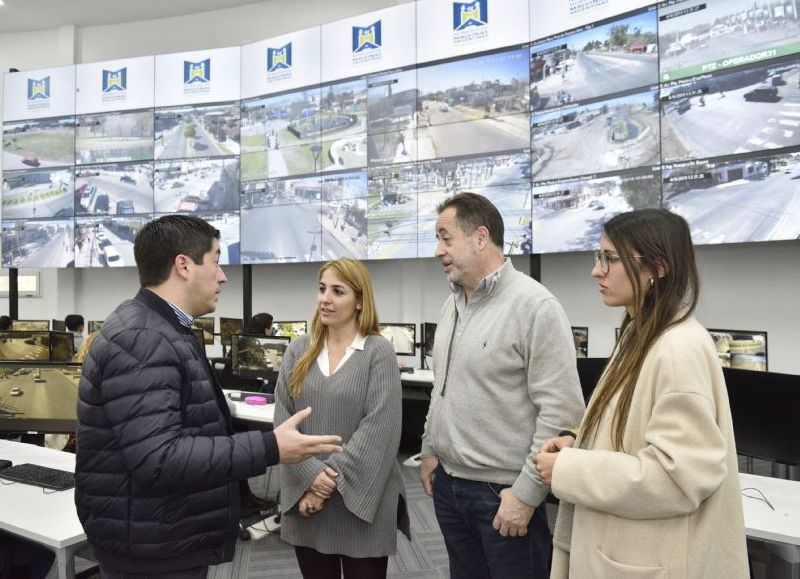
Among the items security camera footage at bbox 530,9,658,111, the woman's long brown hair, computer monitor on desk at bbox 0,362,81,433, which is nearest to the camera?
the woman's long brown hair

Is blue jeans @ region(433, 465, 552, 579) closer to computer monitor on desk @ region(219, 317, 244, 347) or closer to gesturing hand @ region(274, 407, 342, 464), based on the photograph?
Answer: gesturing hand @ region(274, 407, 342, 464)

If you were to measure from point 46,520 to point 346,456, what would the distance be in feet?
3.44

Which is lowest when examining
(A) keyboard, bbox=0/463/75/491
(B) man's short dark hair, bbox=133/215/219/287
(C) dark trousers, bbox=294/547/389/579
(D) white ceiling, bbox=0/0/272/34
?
(C) dark trousers, bbox=294/547/389/579

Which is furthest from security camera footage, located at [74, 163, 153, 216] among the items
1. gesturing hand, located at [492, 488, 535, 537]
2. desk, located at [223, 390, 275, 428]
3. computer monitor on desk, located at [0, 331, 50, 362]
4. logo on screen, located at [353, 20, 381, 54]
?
gesturing hand, located at [492, 488, 535, 537]

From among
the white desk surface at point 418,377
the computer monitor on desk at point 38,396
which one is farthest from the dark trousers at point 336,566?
the white desk surface at point 418,377

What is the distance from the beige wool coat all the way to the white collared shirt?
0.81 meters

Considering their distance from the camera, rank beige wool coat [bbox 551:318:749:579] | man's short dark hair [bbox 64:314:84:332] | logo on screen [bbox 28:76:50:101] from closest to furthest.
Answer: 1. beige wool coat [bbox 551:318:749:579]
2. man's short dark hair [bbox 64:314:84:332]
3. logo on screen [bbox 28:76:50:101]

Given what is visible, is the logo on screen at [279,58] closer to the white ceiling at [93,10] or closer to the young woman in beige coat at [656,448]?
the white ceiling at [93,10]

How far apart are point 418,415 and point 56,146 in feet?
19.7

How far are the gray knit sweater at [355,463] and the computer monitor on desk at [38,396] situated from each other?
4.18ft

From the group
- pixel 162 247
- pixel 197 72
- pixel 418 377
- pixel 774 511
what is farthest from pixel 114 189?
pixel 774 511

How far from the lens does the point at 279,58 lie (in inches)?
243

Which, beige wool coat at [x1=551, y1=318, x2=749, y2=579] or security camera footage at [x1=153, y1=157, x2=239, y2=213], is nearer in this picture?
beige wool coat at [x1=551, y1=318, x2=749, y2=579]

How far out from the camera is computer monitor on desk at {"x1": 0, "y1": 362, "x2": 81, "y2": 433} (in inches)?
92.9
